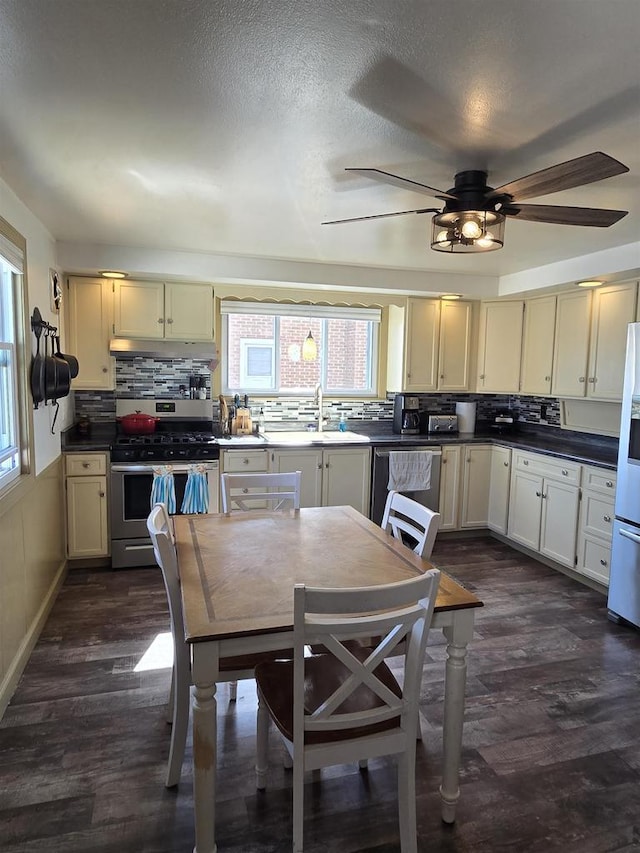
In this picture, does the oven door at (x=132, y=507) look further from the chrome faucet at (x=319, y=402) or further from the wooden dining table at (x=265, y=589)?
the wooden dining table at (x=265, y=589)

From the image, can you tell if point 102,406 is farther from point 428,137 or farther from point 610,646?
point 610,646

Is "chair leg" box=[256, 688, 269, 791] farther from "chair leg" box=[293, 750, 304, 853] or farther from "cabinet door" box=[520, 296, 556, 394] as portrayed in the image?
"cabinet door" box=[520, 296, 556, 394]

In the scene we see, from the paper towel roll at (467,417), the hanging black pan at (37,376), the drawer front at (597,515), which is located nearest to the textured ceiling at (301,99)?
the hanging black pan at (37,376)

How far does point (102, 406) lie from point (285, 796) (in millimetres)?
3373

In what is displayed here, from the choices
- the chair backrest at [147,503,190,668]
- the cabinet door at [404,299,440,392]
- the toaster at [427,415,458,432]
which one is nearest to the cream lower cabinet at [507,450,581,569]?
the toaster at [427,415,458,432]

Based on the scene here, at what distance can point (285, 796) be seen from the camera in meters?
1.88

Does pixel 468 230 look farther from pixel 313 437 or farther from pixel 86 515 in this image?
pixel 86 515

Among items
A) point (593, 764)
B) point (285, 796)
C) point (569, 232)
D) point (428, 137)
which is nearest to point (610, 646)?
point (593, 764)

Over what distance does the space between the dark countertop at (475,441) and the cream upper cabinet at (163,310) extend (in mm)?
860

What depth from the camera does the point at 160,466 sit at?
3.92 m

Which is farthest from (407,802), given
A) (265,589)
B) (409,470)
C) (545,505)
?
(409,470)

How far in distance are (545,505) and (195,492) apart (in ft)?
8.65

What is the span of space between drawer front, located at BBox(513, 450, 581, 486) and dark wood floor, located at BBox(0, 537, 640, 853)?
107cm

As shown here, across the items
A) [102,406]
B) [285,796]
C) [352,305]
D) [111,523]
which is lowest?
[285,796]
